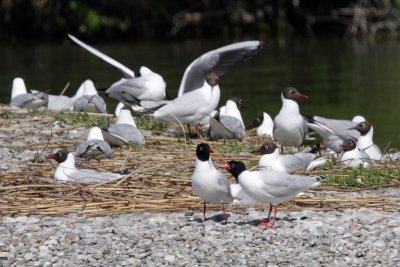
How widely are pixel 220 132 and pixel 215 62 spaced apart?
1.82 metres

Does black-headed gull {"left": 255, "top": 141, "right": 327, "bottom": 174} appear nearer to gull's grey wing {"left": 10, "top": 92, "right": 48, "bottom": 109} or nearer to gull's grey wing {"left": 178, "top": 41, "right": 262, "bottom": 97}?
gull's grey wing {"left": 178, "top": 41, "right": 262, "bottom": 97}

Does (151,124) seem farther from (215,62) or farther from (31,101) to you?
(31,101)

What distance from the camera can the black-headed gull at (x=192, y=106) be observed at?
12.5 metres

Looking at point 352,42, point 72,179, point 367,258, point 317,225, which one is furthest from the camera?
point 352,42

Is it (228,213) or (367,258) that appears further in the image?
(228,213)

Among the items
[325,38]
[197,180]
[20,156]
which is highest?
[197,180]

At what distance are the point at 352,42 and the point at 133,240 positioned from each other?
27318 millimetres

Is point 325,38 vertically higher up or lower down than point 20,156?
lower down

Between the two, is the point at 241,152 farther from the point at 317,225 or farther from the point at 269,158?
the point at 317,225

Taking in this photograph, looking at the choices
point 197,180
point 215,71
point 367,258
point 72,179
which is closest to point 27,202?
point 72,179

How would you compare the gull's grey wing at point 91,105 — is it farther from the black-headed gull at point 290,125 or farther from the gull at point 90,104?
the black-headed gull at point 290,125

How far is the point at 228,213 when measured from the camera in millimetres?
8461

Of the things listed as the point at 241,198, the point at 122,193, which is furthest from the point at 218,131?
the point at 241,198

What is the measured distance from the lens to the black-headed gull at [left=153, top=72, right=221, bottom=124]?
12516 millimetres
